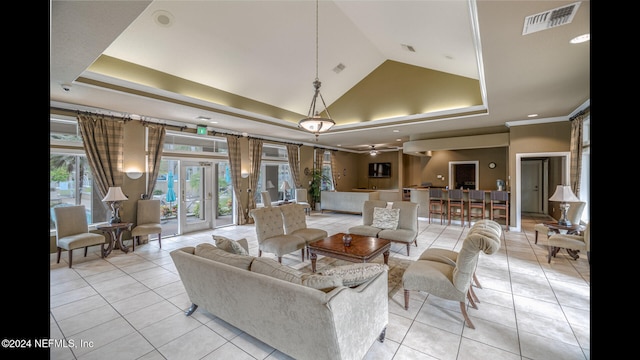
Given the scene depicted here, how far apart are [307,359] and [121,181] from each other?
17.1ft

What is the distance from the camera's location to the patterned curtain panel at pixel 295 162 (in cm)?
888

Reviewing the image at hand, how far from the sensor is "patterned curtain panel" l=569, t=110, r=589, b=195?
522 centimetres

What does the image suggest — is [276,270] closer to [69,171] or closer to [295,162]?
[69,171]

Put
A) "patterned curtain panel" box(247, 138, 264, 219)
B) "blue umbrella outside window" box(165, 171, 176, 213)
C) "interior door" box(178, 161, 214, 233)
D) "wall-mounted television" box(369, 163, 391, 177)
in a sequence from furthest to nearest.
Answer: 1. "wall-mounted television" box(369, 163, 391, 177)
2. "patterned curtain panel" box(247, 138, 264, 219)
3. "interior door" box(178, 161, 214, 233)
4. "blue umbrella outside window" box(165, 171, 176, 213)

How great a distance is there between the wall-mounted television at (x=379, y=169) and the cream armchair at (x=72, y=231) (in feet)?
36.1

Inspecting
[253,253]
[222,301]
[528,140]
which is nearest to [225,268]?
[222,301]

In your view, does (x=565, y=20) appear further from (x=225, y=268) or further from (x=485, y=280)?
(x=225, y=268)

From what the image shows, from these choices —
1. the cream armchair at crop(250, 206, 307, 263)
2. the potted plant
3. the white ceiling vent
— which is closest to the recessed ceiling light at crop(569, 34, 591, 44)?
the white ceiling vent

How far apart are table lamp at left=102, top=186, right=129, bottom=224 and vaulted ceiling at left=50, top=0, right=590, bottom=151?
1513 millimetres

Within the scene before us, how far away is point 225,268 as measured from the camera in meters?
2.11

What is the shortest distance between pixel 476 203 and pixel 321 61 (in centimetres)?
539

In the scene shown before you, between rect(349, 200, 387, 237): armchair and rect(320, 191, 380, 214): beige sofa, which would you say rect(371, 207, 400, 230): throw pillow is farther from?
rect(320, 191, 380, 214): beige sofa

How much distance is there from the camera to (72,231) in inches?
172

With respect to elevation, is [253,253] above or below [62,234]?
below
